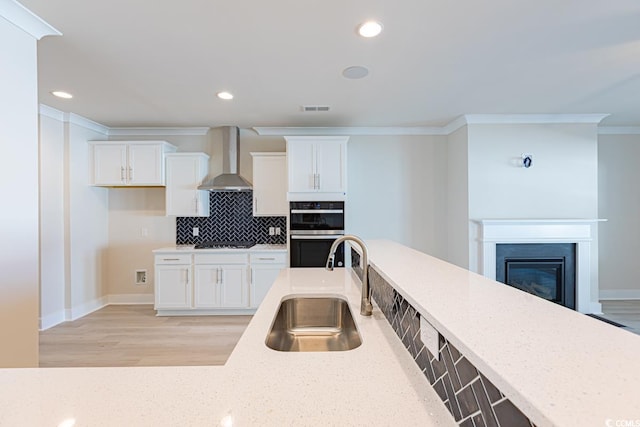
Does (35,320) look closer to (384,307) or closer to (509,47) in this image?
(384,307)

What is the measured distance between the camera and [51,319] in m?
3.54

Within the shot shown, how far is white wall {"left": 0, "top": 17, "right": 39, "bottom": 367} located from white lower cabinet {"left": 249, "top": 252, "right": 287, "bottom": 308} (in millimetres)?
2186

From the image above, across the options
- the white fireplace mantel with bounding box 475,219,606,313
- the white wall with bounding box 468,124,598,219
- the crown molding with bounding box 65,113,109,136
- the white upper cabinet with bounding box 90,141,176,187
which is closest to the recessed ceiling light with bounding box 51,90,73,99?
the crown molding with bounding box 65,113,109,136

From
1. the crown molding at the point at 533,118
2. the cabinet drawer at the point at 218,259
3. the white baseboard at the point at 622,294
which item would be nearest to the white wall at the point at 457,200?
the crown molding at the point at 533,118

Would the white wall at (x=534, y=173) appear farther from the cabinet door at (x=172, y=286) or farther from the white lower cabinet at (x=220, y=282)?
the cabinet door at (x=172, y=286)

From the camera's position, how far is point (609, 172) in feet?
14.4

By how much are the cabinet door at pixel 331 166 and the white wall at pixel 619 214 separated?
3856 mm

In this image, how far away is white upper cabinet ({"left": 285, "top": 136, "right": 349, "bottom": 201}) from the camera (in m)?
3.88

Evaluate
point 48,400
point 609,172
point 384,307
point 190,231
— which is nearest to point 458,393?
point 384,307

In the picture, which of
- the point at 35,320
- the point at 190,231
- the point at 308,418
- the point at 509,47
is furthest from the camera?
the point at 190,231

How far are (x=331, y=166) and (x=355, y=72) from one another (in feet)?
4.77

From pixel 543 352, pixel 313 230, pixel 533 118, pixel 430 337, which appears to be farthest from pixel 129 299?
pixel 533 118

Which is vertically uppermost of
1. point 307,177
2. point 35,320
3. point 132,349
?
point 307,177

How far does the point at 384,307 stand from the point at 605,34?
2.48 m
